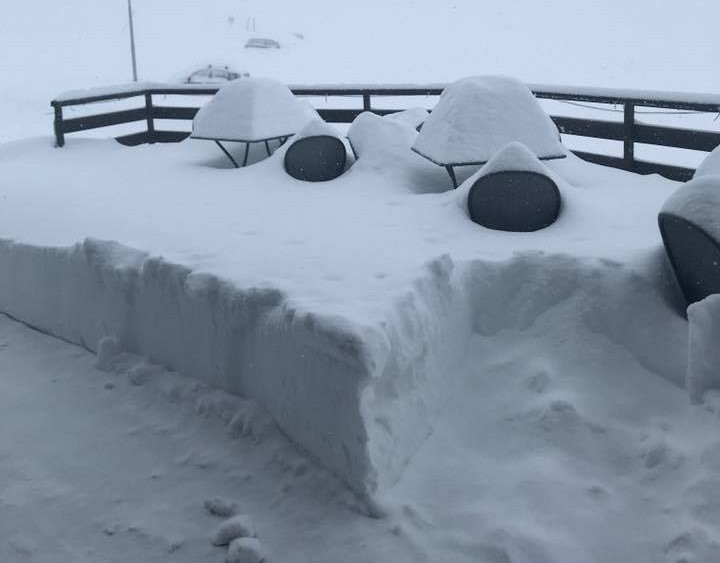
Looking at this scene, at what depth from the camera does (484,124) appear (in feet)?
24.8

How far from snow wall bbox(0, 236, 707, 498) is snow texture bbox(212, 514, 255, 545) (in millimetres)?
507

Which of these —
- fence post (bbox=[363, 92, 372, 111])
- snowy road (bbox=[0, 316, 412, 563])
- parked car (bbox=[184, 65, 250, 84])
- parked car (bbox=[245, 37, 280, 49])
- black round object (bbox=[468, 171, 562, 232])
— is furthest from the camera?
parked car (bbox=[245, 37, 280, 49])

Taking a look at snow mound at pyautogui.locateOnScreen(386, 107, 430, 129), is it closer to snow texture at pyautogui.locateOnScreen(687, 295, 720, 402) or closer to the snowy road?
the snowy road

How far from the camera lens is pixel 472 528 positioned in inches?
153

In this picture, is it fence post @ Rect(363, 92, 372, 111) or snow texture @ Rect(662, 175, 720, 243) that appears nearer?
snow texture @ Rect(662, 175, 720, 243)

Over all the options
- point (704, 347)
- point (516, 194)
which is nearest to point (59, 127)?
point (516, 194)

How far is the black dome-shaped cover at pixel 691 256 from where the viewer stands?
15.6 ft

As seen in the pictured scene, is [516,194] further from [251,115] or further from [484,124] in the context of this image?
[251,115]

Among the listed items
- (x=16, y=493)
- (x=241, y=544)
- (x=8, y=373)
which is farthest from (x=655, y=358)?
(x=8, y=373)

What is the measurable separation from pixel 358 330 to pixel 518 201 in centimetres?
260

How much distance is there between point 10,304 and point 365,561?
4.30m

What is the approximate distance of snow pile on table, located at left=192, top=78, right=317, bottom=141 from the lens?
955 cm

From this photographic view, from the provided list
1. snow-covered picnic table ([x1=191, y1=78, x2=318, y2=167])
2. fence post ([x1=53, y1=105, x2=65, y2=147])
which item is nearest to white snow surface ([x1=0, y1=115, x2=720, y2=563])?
snow-covered picnic table ([x1=191, y1=78, x2=318, y2=167])

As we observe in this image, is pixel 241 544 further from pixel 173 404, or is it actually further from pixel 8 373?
pixel 8 373
